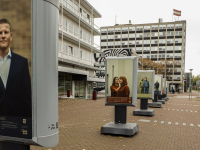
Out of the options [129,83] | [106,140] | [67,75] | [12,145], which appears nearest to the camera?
[12,145]

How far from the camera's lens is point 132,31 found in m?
95.9

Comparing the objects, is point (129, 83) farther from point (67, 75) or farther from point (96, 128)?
point (67, 75)

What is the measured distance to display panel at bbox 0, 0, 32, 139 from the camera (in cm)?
303

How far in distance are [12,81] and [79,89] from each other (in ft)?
88.3

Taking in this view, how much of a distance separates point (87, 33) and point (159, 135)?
96.5 feet

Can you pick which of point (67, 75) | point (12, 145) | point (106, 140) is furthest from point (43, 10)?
point (67, 75)

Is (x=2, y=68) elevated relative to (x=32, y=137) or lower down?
elevated

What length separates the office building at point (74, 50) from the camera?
26.3 meters

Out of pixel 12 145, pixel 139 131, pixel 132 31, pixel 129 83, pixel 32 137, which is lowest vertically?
pixel 139 131

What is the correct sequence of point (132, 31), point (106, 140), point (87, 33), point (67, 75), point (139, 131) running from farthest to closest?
point (132, 31) → point (87, 33) → point (67, 75) → point (139, 131) → point (106, 140)

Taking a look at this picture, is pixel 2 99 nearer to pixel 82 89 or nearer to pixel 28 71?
pixel 28 71

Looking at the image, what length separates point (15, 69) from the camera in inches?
123

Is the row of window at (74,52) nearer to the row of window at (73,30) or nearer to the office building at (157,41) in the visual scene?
the row of window at (73,30)

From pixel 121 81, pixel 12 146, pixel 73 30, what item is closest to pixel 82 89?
pixel 73 30
